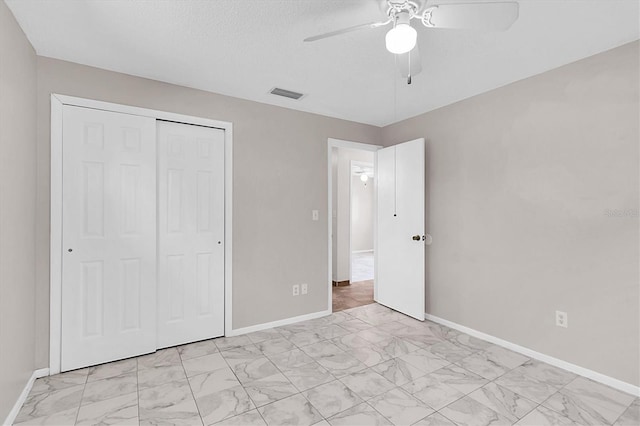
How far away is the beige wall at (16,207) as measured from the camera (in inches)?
68.9

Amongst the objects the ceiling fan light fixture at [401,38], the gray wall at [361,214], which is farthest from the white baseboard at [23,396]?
the gray wall at [361,214]

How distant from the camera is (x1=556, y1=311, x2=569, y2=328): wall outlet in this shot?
8.12 ft

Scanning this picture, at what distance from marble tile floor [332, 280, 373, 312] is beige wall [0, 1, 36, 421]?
2941 mm

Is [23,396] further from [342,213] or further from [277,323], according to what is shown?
[342,213]

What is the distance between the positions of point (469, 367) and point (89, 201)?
3.33 metres

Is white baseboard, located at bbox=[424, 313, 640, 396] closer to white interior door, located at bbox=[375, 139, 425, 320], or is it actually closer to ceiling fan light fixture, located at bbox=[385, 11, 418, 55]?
white interior door, located at bbox=[375, 139, 425, 320]

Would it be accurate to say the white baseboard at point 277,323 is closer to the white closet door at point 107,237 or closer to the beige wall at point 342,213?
the white closet door at point 107,237

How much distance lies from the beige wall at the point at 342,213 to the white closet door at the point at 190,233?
255 centimetres

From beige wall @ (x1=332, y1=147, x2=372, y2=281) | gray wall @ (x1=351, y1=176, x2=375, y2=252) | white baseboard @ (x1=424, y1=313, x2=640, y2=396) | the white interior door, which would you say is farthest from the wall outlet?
gray wall @ (x1=351, y1=176, x2=375, y2=252)

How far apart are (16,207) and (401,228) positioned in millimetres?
3445

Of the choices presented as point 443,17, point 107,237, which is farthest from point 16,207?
Result: point 443,17

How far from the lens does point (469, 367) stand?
251cm

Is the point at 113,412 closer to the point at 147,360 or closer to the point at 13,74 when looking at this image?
the point at 147,360

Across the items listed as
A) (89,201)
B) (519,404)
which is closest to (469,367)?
(519,404)
